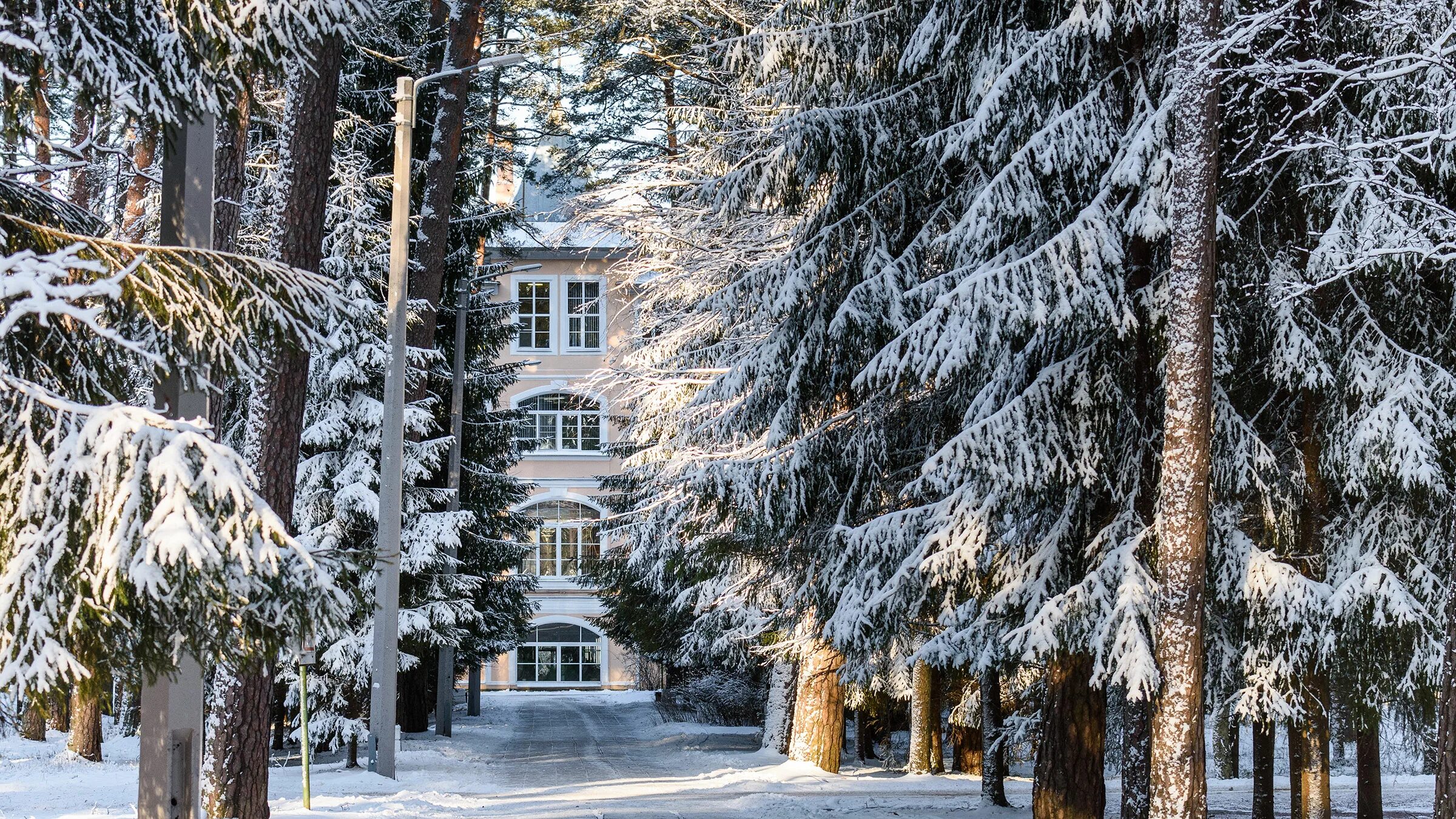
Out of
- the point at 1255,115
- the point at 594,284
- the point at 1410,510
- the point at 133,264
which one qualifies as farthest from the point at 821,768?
the point at 594,284

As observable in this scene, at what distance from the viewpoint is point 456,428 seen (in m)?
21.3

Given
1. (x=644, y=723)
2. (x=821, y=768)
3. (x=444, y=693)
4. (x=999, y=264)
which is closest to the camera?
(x=999, y=264)

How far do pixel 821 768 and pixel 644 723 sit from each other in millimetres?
14748

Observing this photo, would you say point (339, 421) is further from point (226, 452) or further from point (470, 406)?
point (226, 452)

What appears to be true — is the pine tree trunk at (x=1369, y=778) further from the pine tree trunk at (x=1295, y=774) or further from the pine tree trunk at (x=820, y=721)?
the pine tree trunk at (x=820, y=721)

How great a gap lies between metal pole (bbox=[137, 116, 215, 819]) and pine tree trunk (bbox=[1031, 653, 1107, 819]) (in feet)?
22.8

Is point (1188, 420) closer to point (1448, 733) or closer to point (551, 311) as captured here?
point (1448, 733)

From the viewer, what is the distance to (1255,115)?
33.0 feet

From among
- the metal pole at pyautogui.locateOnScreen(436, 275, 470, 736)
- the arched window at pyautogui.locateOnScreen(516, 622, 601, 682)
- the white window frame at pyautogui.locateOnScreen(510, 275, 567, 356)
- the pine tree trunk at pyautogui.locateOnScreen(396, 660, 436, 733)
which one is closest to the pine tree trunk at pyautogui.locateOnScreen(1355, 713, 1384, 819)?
the metal pole at pyautogui.locateOnScreen(436, 275, 470, 736)

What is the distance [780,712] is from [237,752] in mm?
12294

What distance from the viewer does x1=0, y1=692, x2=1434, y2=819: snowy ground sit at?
12344mm

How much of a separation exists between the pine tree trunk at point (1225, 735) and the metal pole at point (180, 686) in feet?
24.0

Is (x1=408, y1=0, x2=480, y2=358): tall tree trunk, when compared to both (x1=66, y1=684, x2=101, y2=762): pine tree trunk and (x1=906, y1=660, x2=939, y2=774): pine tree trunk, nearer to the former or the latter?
(x1=66, y1=684, x2=101, y2=762): pine tree trunk

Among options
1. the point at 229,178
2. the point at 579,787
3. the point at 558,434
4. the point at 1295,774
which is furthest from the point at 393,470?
the point at 558,434
